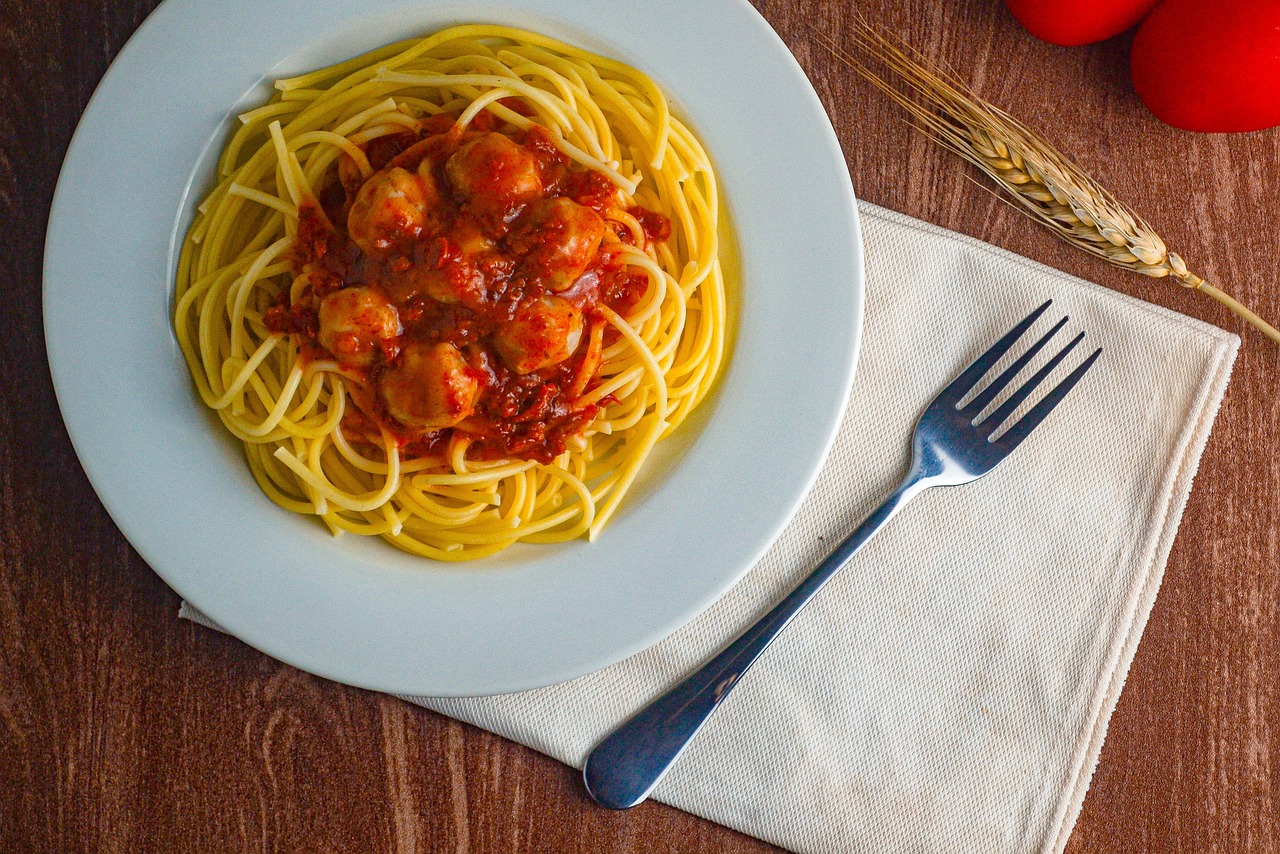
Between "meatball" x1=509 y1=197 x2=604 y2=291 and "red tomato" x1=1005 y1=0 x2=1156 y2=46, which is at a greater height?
"red tomato" x1=1005 y1=0 x2=1156 y2=46

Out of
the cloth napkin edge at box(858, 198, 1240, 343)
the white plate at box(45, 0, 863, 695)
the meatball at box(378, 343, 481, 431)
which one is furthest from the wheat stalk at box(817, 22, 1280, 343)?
the meatball at box(378, 343, 481, 431)

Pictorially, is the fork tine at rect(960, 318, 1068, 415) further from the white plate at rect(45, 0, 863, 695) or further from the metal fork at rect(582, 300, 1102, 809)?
the white plate at rect(45, 0, 863, 695)

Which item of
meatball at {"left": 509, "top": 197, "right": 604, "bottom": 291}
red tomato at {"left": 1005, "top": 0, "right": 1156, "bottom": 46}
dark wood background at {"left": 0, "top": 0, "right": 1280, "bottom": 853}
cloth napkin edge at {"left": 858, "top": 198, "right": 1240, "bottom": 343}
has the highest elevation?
red tomato at {"left": 1005, "top": 0, "right": 1156, "bottom": 46}

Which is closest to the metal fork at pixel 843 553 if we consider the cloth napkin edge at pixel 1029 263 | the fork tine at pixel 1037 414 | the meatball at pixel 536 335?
the fork tine at pixel 1037 414

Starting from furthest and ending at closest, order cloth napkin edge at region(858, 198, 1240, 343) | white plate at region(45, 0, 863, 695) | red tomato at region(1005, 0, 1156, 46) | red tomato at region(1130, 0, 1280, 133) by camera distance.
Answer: cloth napkin edge at region(858, 198, 1240, 343) → red tomato at region(1005, 0, 1156, 46) → red tomato at region(1130, 0, 1280, 133) → white plate at region(45, 0, 863, 695)

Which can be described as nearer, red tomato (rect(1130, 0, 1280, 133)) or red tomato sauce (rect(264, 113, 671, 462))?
red tomato sauce (rect(264, 113, 671, 462))

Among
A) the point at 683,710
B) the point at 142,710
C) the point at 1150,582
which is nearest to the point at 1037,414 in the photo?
the point at 1150,582

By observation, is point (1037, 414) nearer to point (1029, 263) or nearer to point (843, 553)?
point (1029, 263)

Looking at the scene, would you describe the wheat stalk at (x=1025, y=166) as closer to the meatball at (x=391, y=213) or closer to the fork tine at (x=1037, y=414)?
the fork tine at (x=1037, y=414)
